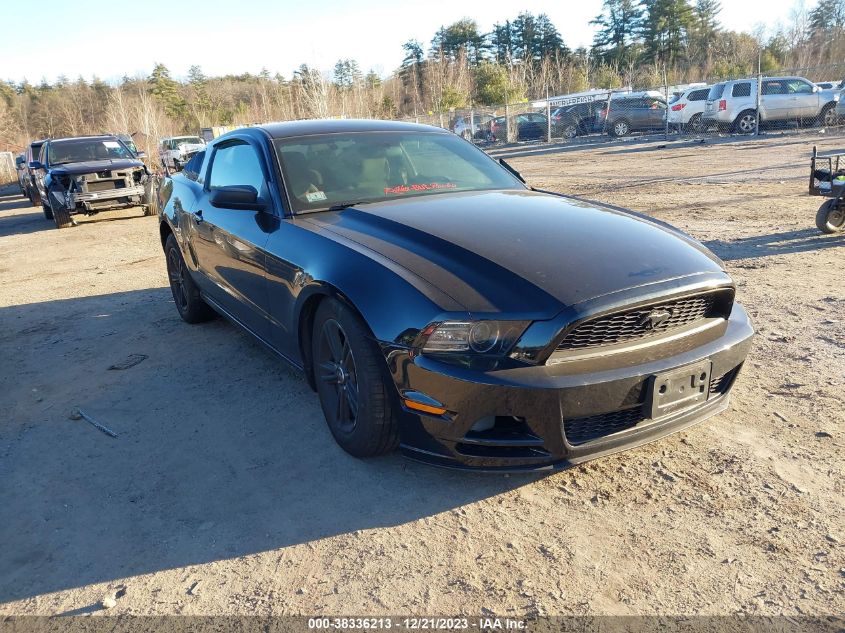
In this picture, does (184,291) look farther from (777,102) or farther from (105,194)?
(777,102)

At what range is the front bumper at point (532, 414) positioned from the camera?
248 cm

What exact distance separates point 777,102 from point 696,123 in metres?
2.67

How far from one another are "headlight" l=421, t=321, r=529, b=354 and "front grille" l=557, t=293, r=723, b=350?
195 millimetres

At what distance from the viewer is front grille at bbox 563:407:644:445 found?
8.51 feet

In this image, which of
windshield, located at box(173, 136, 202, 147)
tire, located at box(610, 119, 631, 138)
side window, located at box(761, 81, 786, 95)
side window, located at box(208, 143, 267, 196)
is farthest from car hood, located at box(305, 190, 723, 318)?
windshield, located at box(173, 136, 202, 147)

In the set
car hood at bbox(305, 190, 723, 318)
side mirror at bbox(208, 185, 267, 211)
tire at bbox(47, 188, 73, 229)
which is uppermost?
side mirror at bbox(208, 185, 267, 211)

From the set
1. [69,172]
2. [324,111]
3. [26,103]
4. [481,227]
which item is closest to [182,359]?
[481,227]

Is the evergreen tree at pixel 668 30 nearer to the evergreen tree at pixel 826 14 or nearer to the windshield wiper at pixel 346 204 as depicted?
the evergreen tree at pixel 826 14

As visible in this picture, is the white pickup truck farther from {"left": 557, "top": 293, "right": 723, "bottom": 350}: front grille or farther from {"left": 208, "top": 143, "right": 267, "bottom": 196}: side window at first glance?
{"left": 557, "top": 293, "right": 723, "bottom": 350}: front grille

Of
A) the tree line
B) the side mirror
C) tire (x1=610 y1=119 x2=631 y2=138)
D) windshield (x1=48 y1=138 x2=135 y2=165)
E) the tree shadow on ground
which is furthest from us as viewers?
the tree line

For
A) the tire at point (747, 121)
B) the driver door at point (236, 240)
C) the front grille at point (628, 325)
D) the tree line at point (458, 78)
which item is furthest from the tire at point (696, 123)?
the front grille at point (628, 325)

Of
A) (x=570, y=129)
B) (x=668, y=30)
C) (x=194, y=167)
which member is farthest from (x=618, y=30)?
(x=194, y=167)

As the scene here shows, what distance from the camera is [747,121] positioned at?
71.0 feet

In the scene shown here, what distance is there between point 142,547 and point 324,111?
94.8 ft
